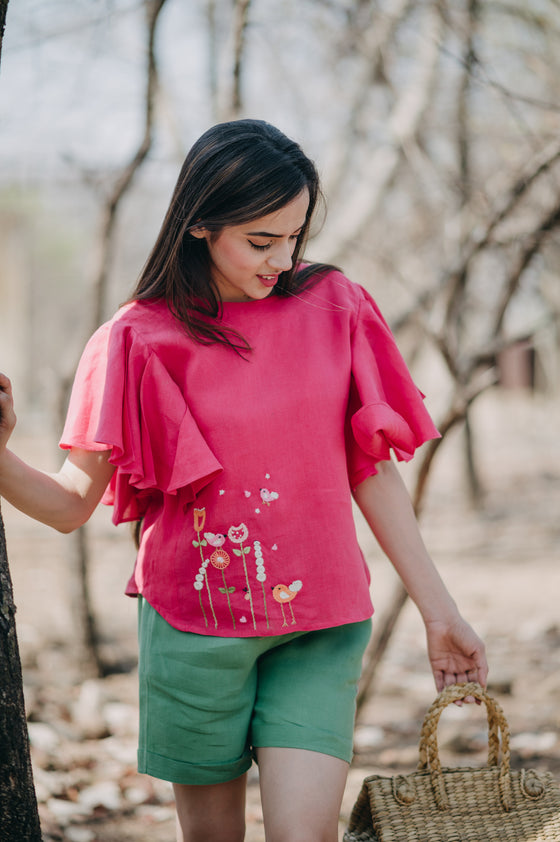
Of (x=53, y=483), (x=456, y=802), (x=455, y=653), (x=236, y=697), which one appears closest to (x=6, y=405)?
(x=53, y=483)

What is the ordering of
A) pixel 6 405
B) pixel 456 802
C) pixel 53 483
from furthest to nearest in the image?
pixel 456 802
pixel 53 483
pixel 6 405

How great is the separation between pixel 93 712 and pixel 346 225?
10.6 feet

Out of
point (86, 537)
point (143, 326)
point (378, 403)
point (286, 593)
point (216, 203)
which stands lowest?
point (86, 537)

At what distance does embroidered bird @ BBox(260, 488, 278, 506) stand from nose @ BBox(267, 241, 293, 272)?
445mm

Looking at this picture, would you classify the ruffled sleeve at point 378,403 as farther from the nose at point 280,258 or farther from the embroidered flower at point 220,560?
the embroidered flower at point 220,560

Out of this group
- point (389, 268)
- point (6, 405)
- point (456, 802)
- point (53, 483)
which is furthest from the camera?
point (389, 268)

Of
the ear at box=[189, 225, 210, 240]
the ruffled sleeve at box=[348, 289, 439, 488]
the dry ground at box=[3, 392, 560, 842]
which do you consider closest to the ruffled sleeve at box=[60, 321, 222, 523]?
the ear at box=[189, 225, 210, 240]

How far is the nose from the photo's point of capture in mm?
1794

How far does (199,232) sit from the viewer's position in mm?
1836

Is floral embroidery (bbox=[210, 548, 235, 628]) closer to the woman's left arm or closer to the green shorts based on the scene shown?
the green shorts

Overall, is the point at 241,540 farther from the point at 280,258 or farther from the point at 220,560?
the point at 280,258

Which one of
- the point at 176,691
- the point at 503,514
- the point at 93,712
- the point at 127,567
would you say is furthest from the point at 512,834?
the point at 503,514

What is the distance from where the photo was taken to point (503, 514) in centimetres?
1011

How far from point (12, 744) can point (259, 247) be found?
1.08 meters
